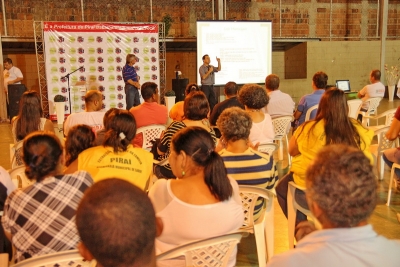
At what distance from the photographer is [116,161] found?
291 centimetres

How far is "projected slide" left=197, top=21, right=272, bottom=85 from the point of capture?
11250 millimetres

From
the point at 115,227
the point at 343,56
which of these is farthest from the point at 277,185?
the point at 343,56

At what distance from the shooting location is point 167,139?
12.8ft

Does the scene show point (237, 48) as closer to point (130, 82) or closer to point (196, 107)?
point (130, 82)

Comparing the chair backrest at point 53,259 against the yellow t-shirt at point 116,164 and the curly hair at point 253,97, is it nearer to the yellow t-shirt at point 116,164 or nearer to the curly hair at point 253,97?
the yellow t-shirt at point 116,164

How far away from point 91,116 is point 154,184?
268 centimetres

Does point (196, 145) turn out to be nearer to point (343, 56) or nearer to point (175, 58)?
point (175, 58)

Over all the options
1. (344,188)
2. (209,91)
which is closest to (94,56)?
(209,91)

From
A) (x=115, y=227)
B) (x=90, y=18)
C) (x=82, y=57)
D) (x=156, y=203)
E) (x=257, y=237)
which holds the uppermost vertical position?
(x=90, y=18)

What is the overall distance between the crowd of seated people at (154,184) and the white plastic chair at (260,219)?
0.08 m

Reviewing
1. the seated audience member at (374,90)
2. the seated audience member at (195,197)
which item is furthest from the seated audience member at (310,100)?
the seated audience member at (195,197)

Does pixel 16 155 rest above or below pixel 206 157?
below

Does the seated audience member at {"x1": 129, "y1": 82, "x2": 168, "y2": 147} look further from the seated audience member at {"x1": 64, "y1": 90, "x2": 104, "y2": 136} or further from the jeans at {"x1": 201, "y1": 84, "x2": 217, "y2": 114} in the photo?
the jeans at {"x1": 201, "y1": 84, "x2": 217, "y2": 114}

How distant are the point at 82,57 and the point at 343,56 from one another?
7869 mm
